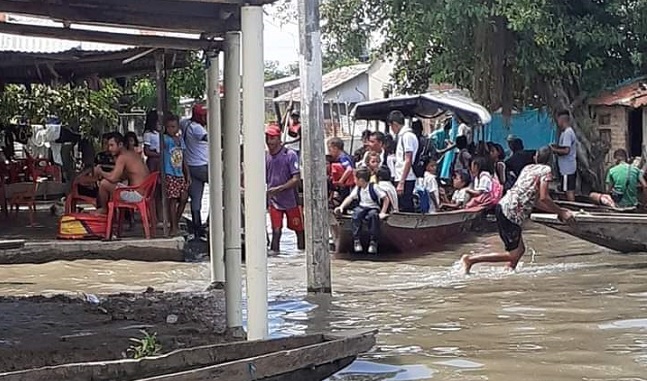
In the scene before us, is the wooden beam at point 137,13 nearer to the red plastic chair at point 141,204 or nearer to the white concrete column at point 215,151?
the white concrete column at point 215,151

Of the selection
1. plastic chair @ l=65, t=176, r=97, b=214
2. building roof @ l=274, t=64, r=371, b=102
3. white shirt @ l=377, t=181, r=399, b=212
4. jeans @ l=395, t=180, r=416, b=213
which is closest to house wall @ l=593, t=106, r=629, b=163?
jeans @ l=395, t=180, r=416, b=213

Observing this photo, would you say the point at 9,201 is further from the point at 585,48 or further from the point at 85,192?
the point at 585,48

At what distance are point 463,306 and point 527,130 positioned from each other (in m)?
16.6

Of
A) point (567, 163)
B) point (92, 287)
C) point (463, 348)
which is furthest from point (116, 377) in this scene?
point (567, 163)

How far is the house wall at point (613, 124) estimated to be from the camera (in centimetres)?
2372

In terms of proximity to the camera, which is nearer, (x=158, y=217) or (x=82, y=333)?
(x=82, y=333)

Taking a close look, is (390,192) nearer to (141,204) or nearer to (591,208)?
(141,204)

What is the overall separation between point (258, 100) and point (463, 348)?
2.89 m

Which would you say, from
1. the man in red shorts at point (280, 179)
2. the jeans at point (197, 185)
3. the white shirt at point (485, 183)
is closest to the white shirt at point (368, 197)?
the man in red shorts at point (280, 179)

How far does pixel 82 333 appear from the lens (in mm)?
7973

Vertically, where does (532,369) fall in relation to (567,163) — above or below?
below

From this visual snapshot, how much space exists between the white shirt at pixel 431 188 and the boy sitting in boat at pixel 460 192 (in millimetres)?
500

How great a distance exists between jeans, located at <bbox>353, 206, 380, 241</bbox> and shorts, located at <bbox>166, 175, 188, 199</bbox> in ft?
7.27

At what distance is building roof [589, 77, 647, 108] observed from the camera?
69.6ft
